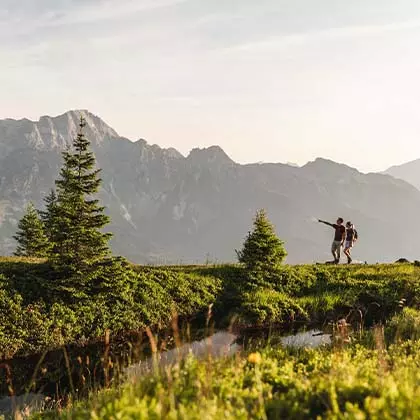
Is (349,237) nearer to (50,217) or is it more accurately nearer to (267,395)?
(267,395)

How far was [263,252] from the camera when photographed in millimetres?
25750

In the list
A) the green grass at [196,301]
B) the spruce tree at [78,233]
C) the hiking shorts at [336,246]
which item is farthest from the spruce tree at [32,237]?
the hiking shorts at [336,246]

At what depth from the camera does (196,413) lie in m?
5.37

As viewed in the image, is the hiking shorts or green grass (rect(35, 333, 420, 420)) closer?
green grass (rect(35, 333, 420, 420))

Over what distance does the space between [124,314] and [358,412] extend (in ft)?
55.0

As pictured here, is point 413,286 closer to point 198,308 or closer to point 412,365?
point 198,308

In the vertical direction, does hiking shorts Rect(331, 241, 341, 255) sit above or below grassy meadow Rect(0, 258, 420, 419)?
above

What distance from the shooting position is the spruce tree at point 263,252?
1005 inches

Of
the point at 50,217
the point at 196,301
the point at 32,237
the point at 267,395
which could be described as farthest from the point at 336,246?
the point at 32,237

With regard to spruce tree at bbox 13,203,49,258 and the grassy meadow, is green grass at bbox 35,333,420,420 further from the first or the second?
spruce tree at bbox 13,203,49,258

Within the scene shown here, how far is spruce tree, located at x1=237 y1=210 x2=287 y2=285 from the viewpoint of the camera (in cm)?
2552

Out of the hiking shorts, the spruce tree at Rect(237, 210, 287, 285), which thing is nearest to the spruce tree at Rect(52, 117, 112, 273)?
the spruce tree at Rect(237, 210, 287, 285)

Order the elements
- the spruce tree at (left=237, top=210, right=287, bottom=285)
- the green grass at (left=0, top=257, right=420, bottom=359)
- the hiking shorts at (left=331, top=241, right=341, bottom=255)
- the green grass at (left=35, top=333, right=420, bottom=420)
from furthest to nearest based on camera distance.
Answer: the hiking shorts at (left=331, top=241, right=341, bottom=255) < the spruce tree at (left=237, top=210, right=287, bottom=285) < the green grass at (left=0, top=257, right=420, bottom=359) < the green grass at (left=35, top=333, right=420, bottom=420)

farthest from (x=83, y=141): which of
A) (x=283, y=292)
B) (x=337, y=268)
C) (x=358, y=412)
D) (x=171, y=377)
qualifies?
(x=358, y=412)
